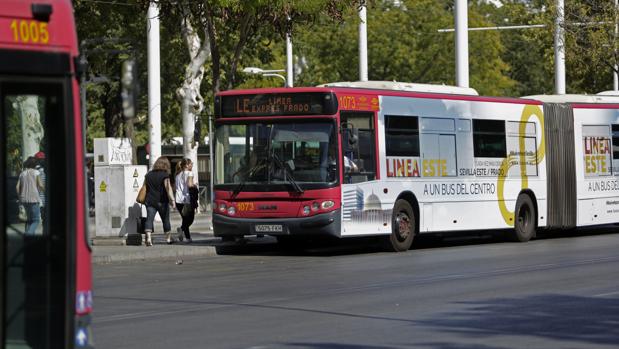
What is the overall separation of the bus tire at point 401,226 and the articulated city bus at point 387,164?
0.02 meters

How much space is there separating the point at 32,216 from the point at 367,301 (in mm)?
7751

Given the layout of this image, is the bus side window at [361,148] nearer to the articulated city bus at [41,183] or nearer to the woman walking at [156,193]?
the woman walking at [156,193]

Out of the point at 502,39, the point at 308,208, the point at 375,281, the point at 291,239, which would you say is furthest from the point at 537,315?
the point at 502,39

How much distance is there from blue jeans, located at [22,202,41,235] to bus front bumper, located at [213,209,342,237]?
15.2 metres

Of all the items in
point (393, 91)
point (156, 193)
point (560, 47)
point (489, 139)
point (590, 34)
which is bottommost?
point (156, 193)

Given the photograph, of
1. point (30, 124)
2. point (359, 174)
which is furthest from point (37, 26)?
point (359, 174)

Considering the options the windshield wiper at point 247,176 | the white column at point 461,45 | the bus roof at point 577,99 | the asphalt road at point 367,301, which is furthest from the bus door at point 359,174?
the white column at point 461,45

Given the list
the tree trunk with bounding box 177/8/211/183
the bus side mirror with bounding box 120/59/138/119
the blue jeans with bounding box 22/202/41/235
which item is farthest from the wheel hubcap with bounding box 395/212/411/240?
the blue jeans with bounding box 22/202/41/235

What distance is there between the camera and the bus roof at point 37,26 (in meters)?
7.46

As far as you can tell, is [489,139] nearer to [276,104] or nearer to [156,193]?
[276,104]

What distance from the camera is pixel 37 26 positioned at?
7617 millimetres

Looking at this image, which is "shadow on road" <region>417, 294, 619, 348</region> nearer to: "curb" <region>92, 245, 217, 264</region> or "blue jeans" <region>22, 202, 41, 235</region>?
"blue jeans" <region>22, 202, 41, 235</region>

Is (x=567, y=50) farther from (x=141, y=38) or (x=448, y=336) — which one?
(x=448, y=336)

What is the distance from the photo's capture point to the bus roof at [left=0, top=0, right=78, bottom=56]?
24.5ft
